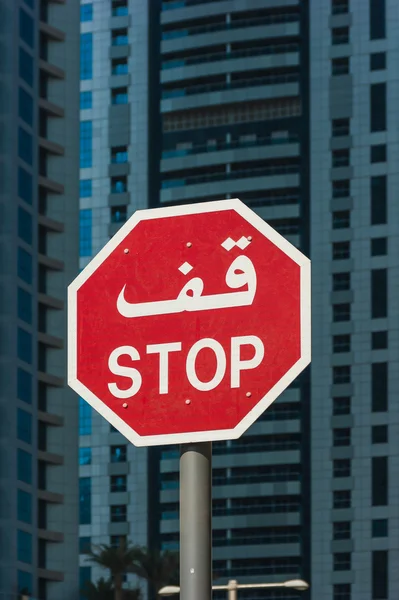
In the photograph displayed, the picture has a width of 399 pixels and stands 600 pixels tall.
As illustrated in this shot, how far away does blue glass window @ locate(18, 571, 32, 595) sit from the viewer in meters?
92.1

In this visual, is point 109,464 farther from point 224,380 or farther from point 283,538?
point 224,380

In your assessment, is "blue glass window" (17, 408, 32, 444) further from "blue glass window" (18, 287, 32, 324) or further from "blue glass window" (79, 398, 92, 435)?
"blue glass window" (79, 398, 92, 435)

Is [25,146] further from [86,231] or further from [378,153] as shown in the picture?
[378,153]

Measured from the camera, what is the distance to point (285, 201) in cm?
17012

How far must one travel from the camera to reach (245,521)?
525 ft

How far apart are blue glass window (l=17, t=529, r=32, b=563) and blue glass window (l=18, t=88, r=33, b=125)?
26404mm

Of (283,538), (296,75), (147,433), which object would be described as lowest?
(283,538)

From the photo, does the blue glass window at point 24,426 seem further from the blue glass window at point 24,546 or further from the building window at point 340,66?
the building window at point 340,66

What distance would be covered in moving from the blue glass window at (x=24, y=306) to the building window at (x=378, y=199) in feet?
230

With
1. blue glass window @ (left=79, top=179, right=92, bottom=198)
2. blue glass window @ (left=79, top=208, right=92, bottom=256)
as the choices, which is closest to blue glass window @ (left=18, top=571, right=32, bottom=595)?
blue glass window @ (left=79, top=208, right=92, bottom=256)

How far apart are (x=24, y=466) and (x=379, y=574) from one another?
66456 mm

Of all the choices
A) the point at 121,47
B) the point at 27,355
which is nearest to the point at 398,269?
the point at 121,47

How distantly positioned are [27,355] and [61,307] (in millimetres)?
7112

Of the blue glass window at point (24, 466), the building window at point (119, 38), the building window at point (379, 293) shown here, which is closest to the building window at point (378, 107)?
the building window at point (379, 293)
